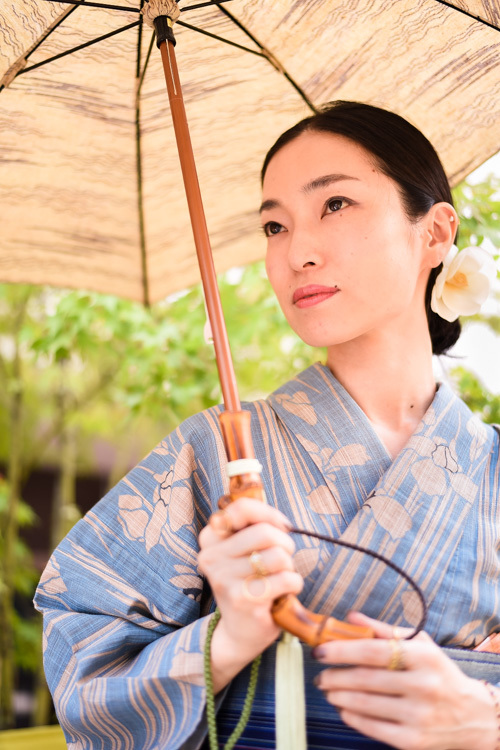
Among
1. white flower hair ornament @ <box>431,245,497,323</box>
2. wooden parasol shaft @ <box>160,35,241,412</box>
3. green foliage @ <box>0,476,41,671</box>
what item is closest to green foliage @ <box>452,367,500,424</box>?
white flower hair ornament @ <box>431,245,497,323</box>

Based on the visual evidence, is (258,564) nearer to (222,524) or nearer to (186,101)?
(222,524)

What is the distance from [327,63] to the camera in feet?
5.98

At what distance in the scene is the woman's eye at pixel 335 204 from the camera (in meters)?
1.59

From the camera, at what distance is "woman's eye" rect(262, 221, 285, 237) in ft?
5.58

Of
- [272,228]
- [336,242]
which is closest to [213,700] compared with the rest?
[336,242]

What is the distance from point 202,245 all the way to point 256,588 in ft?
1.98

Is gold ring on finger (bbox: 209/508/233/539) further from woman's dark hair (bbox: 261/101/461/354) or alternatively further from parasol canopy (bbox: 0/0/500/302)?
parasol canopy (bbox: 0/0/500/302)

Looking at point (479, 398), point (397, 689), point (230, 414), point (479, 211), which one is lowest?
point (397, 689)

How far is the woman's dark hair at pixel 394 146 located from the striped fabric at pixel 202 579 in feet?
1.65

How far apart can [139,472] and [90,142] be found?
2.84 ft

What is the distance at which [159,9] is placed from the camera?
1.50 meters

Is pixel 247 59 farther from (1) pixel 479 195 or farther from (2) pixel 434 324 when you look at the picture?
(1) pixel 479 195

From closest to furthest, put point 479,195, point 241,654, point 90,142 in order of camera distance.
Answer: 1. point 241,654
2. point 90,142
3. point 479,195

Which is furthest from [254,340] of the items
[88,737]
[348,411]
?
[88,737]
